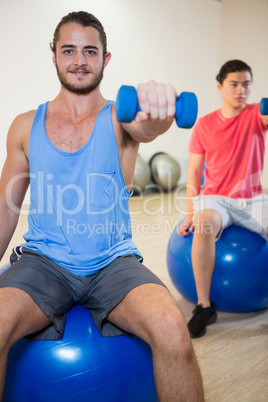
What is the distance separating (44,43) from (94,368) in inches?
157

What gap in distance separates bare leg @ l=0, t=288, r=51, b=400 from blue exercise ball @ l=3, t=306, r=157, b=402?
3.1 inches

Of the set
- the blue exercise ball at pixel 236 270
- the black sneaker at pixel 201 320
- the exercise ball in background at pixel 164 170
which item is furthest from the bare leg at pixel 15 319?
the exercise ball in background at pixel 164 170

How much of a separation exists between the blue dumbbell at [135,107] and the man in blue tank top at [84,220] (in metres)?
0.02

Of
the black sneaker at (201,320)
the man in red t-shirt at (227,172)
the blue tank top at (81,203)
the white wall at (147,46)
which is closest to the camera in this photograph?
the blue tank top at (81,203)

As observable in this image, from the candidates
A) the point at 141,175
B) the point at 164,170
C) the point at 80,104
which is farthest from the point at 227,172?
the point at 164,170

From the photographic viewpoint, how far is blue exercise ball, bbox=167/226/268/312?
2.01 m

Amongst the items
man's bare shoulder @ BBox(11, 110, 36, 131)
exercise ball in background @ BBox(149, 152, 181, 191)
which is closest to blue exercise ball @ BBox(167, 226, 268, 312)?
man's bare shoulder @ BBox(11, 110, 36, 131)

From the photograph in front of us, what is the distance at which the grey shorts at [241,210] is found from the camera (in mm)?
2090

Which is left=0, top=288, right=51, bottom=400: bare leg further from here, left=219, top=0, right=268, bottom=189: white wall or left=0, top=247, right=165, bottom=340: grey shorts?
left=219, top=0, right=268, bottom=189: white wall

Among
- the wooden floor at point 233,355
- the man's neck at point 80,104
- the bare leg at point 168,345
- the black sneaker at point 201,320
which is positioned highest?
the man's neck at point 80,104

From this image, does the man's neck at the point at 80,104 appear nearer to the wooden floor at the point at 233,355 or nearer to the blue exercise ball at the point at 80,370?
the blue exercise ball at the point at 80,370

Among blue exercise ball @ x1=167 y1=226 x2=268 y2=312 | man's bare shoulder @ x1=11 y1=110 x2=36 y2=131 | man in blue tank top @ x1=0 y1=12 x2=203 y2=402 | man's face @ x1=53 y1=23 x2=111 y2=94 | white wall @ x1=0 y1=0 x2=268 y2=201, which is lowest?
blue exercise ball @ x1=167 y1=226 x2=268 y2=312

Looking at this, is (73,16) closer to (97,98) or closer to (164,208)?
(97,98)

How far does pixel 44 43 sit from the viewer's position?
4.41 metres
